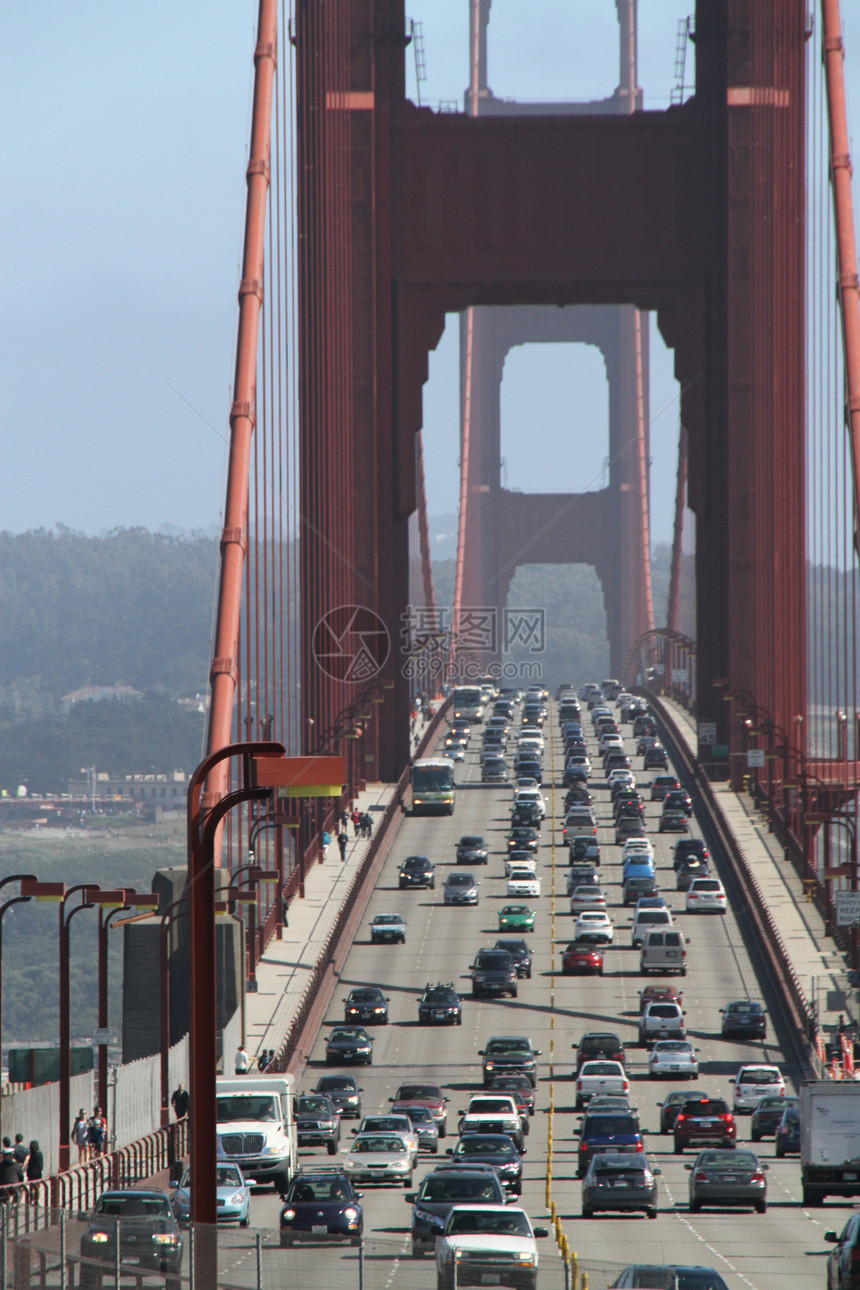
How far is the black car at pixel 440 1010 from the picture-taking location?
53594 millimetres

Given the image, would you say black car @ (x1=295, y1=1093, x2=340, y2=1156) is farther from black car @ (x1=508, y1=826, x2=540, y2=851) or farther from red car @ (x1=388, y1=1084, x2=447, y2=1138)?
black car @ (x1=508, y1=826, x2=540, y2=851)

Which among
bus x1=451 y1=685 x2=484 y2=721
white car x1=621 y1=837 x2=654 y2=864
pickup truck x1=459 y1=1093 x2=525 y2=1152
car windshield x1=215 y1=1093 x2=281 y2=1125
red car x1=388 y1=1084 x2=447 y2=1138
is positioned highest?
bus x1=451 y1=685 x2=484 y2=721

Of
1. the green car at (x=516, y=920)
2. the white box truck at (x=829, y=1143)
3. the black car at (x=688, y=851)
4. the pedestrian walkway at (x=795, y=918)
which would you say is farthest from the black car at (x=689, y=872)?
the white box truck at (x=829, y=1143)

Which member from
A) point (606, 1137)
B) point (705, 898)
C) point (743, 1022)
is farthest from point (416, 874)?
point (606, 1137)

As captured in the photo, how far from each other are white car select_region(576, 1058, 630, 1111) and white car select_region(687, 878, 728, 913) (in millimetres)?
22769

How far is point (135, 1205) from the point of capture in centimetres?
2248

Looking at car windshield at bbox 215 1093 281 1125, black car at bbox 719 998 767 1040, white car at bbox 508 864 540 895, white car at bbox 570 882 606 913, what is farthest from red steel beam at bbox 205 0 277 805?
white car at bbox 508 864 540 895

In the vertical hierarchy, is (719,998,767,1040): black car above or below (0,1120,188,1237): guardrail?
below

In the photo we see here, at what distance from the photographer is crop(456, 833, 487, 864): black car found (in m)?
76.5

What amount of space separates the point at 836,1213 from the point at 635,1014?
24.8 meters

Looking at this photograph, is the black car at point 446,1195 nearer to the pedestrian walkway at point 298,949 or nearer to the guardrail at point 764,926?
the pedestrian walkway at point 298,949

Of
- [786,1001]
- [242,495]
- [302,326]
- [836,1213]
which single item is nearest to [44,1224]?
[836,1213]

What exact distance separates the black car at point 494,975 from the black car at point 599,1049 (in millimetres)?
8223

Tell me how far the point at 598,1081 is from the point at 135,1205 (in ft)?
73.4
